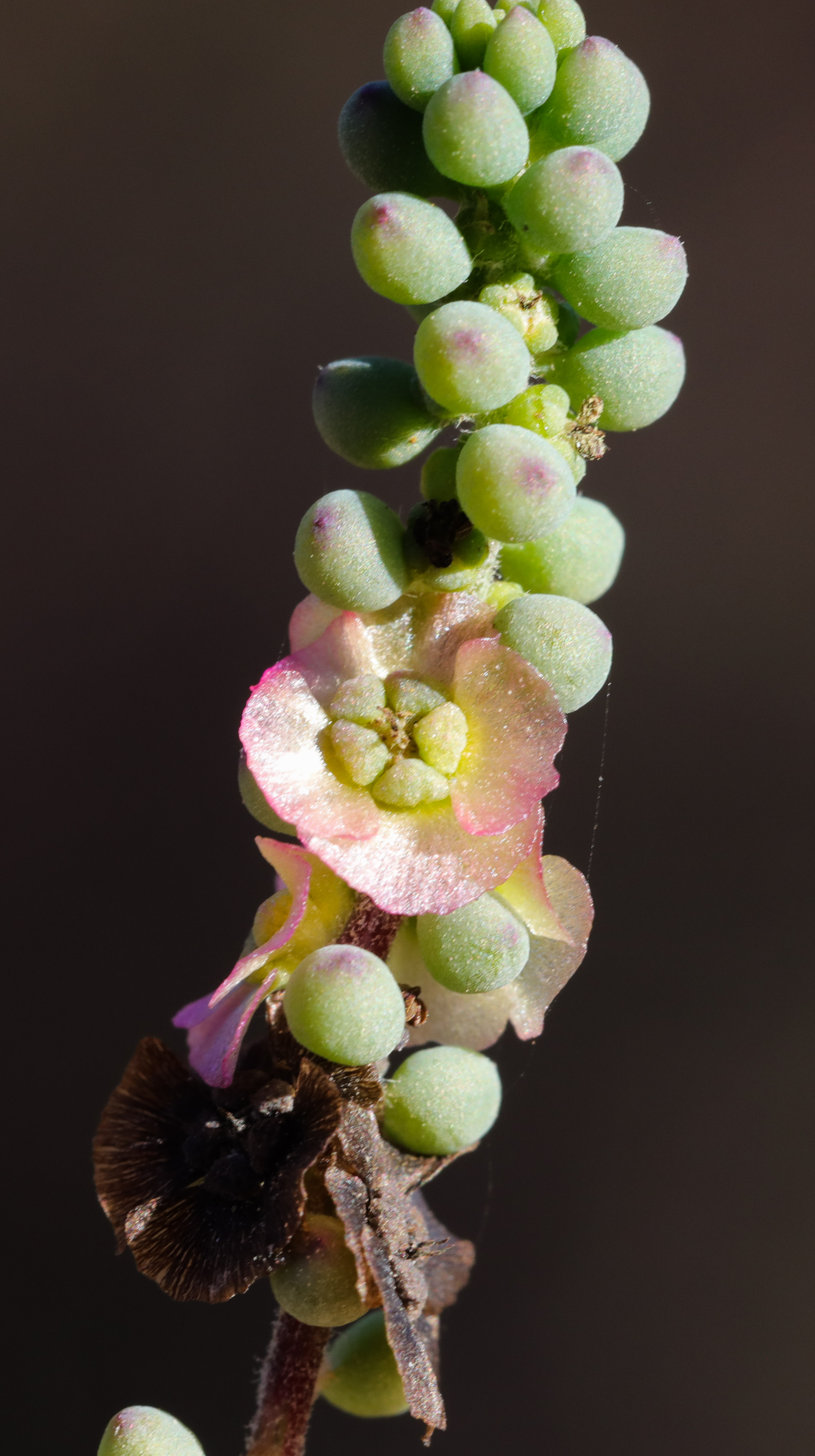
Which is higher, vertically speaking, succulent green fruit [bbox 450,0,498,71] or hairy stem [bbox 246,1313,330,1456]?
succulent green fruit [bbox 450,0,498,71]

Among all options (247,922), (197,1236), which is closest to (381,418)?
(197,1236)

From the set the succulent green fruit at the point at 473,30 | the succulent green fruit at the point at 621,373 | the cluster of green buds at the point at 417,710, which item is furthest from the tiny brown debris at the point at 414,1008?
the succulent green fruit at the point at 473,30

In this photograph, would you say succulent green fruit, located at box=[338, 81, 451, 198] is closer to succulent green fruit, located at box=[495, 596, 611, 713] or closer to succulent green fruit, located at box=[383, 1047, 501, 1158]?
succulent green fruit, located at box=[495, 596, 611, 713]

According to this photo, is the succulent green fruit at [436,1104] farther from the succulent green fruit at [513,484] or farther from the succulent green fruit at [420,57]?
the succulent green fruit at [420,57]

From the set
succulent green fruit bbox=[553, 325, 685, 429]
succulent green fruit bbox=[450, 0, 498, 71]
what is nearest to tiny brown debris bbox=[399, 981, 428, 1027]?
succulent green fruit bbox=[553, 325, 685, 429]

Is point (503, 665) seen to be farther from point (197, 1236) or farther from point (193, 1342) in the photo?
point (193, 1342)

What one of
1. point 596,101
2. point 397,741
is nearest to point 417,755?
point 397,741
